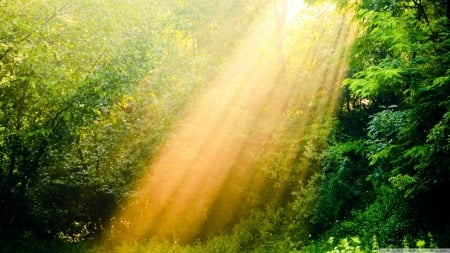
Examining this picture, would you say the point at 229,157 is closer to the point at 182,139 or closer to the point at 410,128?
the point at 182,139

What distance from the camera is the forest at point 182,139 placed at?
11.3 m

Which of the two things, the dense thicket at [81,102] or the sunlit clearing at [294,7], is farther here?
the sunlit clearing at [294,7]

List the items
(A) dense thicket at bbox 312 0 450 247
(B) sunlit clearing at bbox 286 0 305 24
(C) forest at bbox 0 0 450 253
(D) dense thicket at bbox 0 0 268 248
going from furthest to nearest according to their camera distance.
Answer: (B) sunlit clearing at bbox 286 0 305 24, (C) forest at bbox 0 0 450 253, (D) dense thicket at bbox 0 0 268 248, (A) dense thicket at bbox 312 0 450 247

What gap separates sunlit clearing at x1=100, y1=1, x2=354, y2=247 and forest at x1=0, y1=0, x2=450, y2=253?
6cm

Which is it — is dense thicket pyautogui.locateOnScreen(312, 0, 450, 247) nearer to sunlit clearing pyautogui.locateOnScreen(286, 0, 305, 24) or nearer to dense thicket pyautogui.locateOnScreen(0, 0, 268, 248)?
dense thicket pyautogui.locateOnScreen(0, 0, 268, 248)

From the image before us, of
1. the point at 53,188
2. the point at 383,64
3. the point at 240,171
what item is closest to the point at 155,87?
the point at 240,171

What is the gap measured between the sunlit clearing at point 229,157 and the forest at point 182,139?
0.06m

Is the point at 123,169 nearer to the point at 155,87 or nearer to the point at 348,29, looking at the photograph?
the point at 155,87

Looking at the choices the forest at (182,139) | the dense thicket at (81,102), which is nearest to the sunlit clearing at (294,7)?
the forest at (182,139)

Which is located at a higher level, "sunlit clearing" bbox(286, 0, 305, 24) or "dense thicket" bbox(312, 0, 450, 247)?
"sunlit clearing" bbox(286, 0, 305, 24)

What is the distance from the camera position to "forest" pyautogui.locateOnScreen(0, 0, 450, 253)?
11273mm

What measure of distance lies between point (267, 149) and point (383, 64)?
7.37m

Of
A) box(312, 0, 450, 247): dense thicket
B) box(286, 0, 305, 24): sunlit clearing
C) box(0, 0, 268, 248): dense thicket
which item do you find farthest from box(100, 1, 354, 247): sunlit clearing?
box(286, 0, 305, 24): sunlit clearing

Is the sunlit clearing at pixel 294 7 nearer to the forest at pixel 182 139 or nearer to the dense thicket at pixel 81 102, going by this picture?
the forest at pixel 182 139
